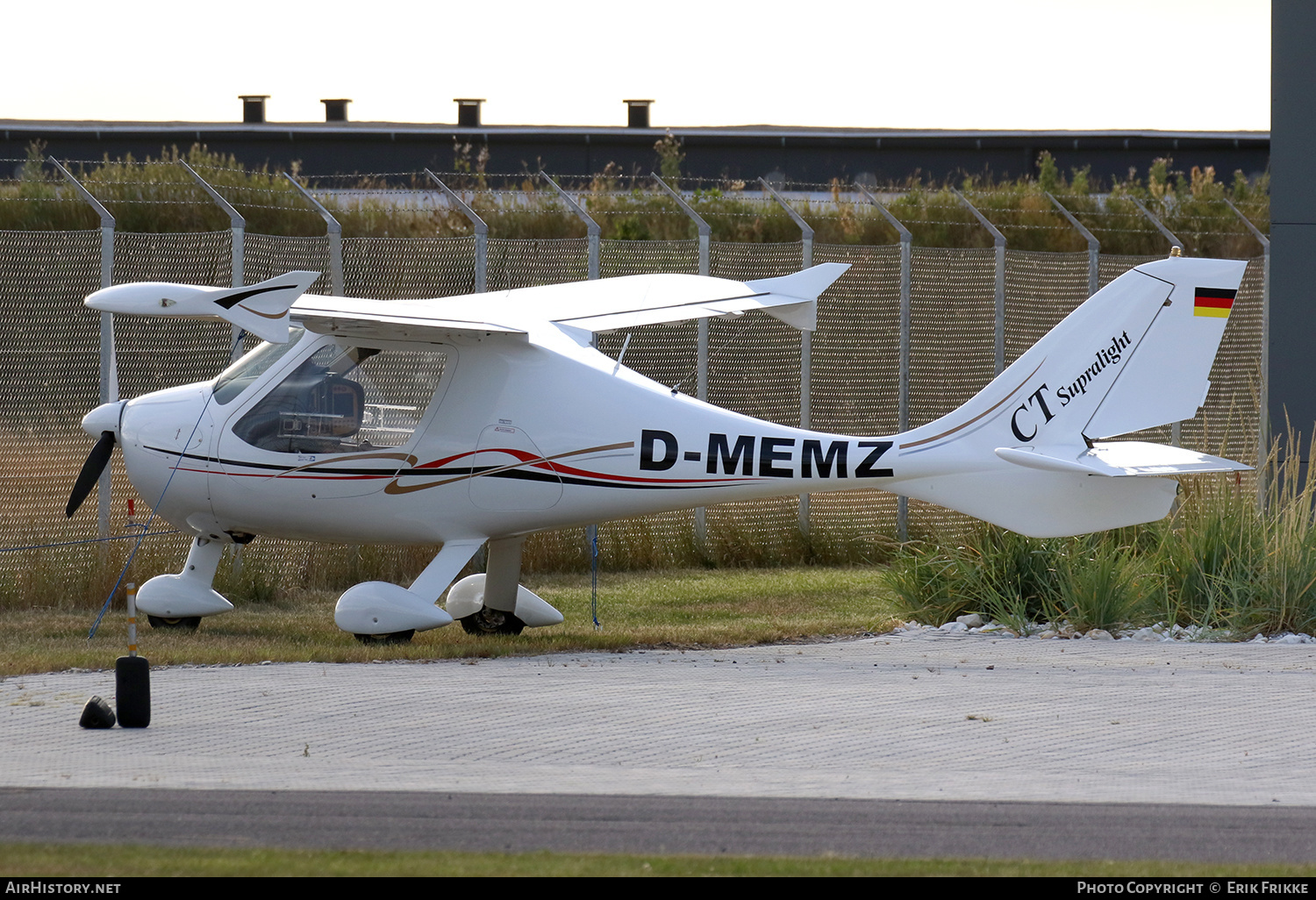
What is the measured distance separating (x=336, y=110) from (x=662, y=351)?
18781mm

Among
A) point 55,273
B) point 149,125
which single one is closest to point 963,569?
point 55,273

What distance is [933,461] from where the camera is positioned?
10828 mm

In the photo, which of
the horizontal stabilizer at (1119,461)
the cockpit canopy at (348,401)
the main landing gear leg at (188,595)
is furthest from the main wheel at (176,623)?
the horizontal stabilizer at (1119,461)

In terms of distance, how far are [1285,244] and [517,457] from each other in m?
8.01

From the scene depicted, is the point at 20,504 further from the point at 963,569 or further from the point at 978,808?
the point at 978,808

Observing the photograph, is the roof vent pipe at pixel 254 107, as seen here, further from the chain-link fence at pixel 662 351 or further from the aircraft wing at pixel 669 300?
the aircraft wing at pixel 669 300

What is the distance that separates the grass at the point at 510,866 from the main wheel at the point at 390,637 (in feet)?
→ 16.8

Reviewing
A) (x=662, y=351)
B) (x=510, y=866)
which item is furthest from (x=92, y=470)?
(x=662, y=351)

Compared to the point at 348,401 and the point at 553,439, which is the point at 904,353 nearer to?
the point at 553,439

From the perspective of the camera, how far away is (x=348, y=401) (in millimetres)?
11234

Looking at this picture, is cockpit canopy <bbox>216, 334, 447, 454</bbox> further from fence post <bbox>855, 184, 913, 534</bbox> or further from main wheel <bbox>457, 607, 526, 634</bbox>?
fence post <bbox>855, 184, 913, 534</bbox>

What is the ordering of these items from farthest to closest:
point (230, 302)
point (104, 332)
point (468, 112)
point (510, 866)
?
point (468, 112) → point (104, 332) → point (230, 302) → point (510, 866)

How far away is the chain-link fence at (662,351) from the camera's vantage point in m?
16.0

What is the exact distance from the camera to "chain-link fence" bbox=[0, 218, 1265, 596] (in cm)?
1602
